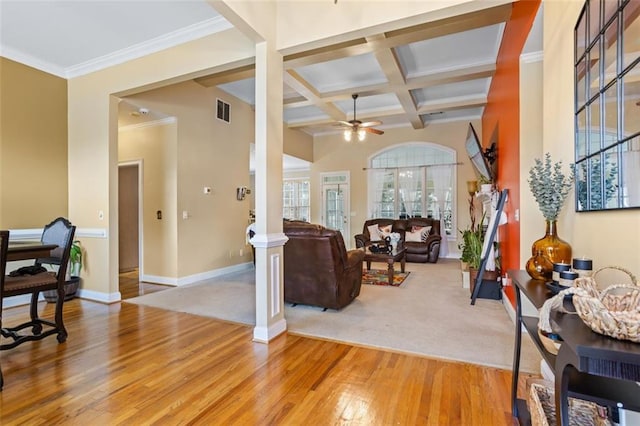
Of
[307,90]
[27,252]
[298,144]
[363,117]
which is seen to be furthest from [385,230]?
[27,252]

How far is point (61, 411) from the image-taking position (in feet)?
5.67

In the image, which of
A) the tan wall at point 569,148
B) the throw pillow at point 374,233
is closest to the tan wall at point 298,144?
the throw pillow at point 374,233

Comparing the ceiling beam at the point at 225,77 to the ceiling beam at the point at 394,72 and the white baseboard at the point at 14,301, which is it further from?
the white baseboard at the point at 14,301

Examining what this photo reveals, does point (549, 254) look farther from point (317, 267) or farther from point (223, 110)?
point (223, 110)

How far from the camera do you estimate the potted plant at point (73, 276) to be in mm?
3854

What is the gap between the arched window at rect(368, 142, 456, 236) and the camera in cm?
760

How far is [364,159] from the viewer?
842 centimetres

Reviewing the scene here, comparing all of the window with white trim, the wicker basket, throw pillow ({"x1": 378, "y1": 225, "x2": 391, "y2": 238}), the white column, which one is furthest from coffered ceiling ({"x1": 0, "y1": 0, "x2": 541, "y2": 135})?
the window with white trim

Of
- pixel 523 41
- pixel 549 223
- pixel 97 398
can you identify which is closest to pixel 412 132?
pixel 523 41

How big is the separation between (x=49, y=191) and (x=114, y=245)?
1.11 m

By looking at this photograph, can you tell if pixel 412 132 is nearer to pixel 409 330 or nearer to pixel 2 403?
pixel 409 330

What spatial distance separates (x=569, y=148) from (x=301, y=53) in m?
3.04

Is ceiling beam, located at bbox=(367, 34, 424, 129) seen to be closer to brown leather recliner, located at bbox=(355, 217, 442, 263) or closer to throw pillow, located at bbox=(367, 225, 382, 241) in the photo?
brown leather recliner, located at bbox=(355, 217, 442, 263)

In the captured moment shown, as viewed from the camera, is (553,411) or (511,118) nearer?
(553,411)
